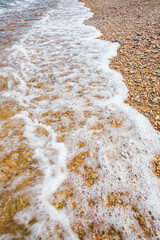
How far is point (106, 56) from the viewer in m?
4.69

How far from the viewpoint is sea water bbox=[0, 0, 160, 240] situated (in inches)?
61.6

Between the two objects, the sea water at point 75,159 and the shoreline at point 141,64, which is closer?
the sea water at point 75,159

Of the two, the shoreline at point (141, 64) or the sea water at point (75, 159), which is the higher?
the shoreline at point (141, 64)

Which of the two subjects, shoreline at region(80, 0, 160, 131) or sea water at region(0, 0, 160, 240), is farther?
shoreline at region(80, 0, 160, 131)

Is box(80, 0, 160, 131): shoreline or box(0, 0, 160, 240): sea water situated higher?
box(80, 0, 160, 131): shoreline

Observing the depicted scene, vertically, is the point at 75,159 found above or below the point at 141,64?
below

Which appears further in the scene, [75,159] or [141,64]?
[141,64]

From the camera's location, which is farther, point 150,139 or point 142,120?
point 142,120

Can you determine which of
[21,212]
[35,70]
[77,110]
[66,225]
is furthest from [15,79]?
[66,225]

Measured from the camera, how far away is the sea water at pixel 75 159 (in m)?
1.57

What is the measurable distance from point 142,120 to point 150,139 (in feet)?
1.33

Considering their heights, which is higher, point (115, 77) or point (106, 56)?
point (106, 56)

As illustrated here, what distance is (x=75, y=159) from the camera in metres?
2.17

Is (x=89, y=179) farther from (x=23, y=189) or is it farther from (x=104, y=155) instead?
(x=23, y=189)
